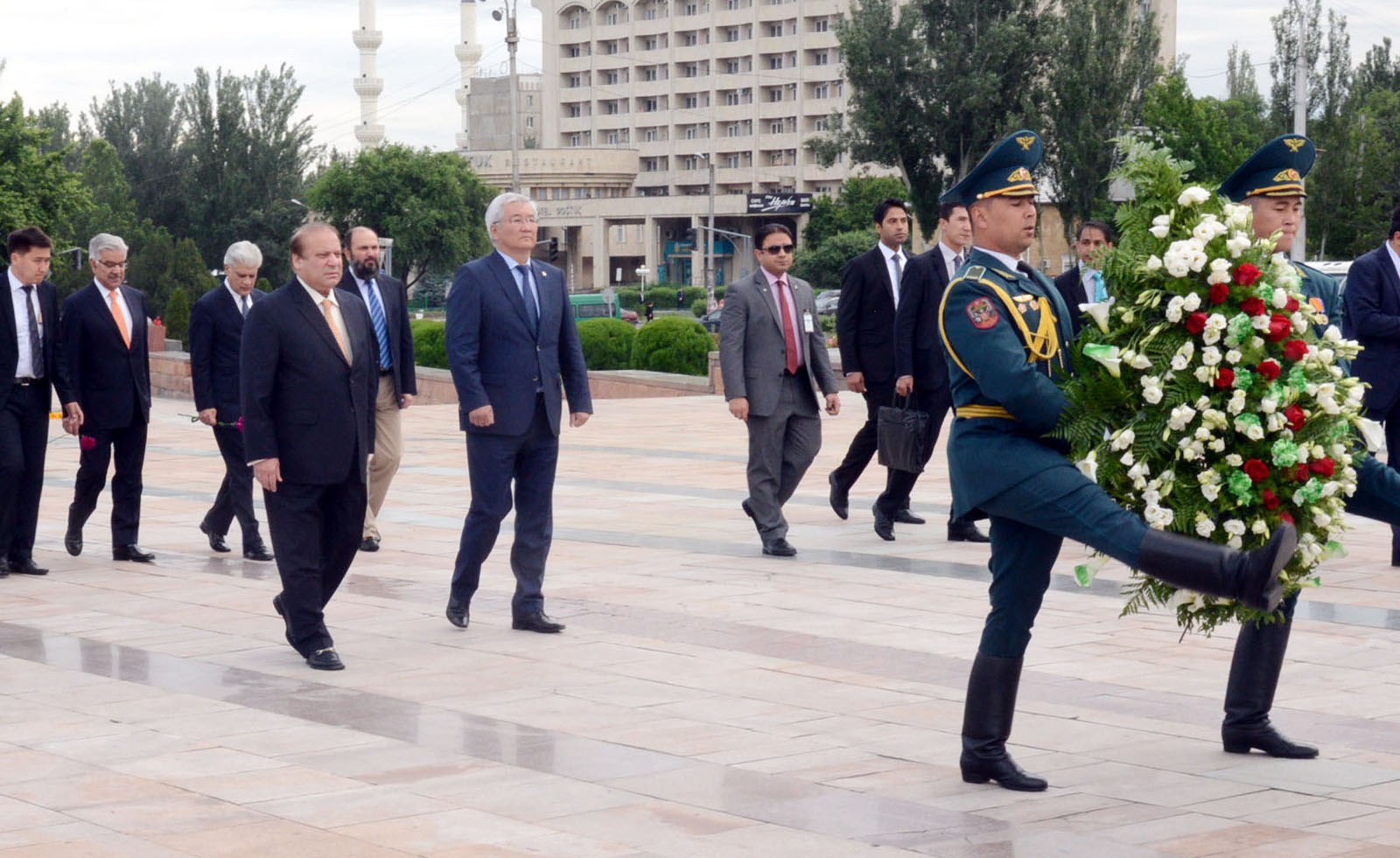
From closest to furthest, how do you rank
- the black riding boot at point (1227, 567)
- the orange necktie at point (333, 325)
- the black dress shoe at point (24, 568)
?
the black riding boot at point (1227, 567)
the orange necktie at point (333, 325)
the black dress shoe at point (24, 568)

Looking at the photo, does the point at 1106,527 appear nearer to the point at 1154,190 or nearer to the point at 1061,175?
the point at 1154,190

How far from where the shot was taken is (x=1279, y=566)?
16.0 feet

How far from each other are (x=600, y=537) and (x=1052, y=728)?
225 inches

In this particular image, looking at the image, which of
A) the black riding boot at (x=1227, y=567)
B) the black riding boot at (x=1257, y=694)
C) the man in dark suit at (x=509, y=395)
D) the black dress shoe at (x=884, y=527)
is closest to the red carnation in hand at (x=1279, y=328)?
the black riding boot at (x=1227, y=567)

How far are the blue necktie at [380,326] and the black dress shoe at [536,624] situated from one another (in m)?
2.95

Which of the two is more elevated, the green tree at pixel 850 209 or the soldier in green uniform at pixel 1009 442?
the green tree at pixel 850 209

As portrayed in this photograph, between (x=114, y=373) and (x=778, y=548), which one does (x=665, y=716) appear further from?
(x=114, y=373)

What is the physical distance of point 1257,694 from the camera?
18.8 feet

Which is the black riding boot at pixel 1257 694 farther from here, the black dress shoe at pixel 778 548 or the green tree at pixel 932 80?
the green tree at pixel 932 80

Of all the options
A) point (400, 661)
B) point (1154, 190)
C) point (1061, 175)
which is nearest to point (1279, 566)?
point (1154, 190)

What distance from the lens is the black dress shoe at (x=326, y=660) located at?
746cm

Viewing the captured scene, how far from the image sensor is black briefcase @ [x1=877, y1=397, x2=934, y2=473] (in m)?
10.2

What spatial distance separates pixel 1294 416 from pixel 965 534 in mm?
6101

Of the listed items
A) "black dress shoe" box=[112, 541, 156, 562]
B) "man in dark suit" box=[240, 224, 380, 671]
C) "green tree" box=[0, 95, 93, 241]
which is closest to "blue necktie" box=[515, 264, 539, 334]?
"man in dark suit" box=[240, 224, 380, 671]
